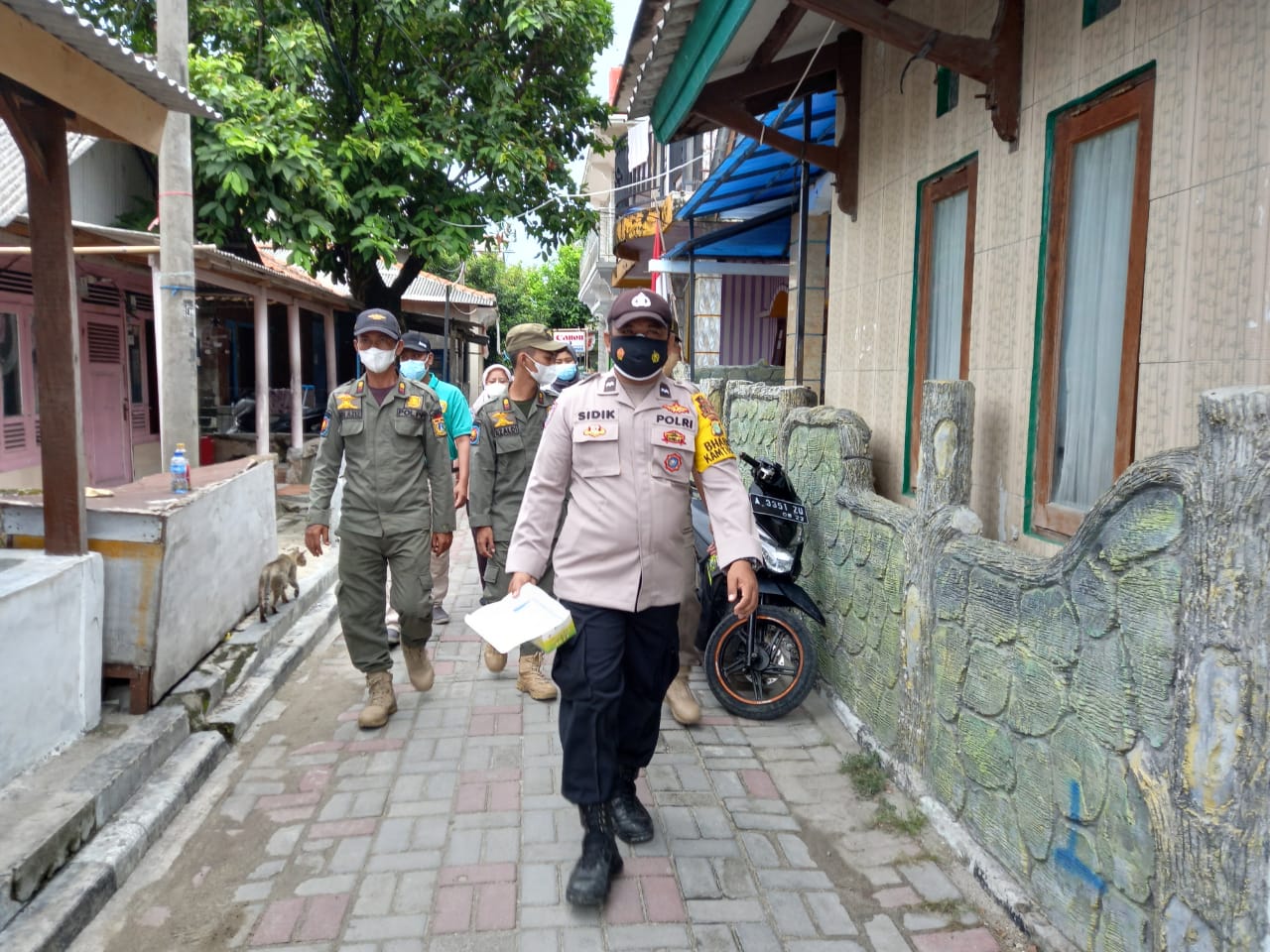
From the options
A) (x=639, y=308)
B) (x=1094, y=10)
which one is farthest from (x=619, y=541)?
(x=1094, y=10)

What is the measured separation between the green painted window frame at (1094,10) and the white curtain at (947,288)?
0.94m

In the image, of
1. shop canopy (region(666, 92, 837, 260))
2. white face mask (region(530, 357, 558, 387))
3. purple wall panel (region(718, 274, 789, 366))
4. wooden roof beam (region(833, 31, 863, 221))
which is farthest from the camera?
purple wall panel (region(718, 274, 789, 366))

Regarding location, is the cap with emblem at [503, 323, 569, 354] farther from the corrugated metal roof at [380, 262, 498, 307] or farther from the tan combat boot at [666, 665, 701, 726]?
the corrugated metal roof at [380, 262, 498, 307]

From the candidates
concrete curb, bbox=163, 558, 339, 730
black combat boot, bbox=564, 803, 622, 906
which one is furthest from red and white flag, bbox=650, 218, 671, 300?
black combat boot, bbox=564, 803, 622, 906

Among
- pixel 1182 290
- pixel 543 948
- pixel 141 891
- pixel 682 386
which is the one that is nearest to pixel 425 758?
pixel 141 891

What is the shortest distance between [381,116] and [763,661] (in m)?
10.5

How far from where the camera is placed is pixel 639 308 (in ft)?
10.2

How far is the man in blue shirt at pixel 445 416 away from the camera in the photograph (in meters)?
5.73

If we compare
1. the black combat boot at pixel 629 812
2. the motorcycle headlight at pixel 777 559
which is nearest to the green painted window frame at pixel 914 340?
the motorcycle headlight at pixel 777 559

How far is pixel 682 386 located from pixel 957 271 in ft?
5.68

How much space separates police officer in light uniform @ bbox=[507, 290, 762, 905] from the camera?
304cm

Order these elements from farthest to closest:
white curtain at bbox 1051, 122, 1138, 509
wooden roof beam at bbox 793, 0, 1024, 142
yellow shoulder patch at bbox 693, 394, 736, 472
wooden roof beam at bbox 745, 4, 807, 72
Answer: wooden roof beam at bbox 745, 4, 807, 72, wooden roof beam at bbox 793, 0, 1024, 142, yellow shoulder patch at bbox 693, 394, 736, 472, white curtain at bbox 1051, 122, 1138, 509

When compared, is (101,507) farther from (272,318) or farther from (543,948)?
(272,318)

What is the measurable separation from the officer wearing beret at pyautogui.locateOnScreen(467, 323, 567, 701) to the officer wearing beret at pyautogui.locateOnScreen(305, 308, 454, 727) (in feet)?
0.92
